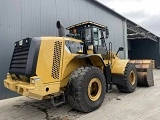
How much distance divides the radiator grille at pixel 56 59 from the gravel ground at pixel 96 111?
1.16 meters

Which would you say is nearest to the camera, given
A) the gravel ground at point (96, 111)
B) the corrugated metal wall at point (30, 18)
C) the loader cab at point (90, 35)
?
the gravel ground at point (96, 111)

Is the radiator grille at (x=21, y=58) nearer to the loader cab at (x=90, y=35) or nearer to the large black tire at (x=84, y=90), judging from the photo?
the large black tire at (x=84, y=90)

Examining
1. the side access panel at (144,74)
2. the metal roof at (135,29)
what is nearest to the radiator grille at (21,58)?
the side access panel at (144,74)

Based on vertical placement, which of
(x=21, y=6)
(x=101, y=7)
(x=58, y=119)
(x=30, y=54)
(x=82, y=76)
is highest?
(x=101, y=7)

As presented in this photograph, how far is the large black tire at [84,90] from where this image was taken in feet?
16.8

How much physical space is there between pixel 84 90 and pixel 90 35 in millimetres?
2324

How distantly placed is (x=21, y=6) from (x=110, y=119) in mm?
5746

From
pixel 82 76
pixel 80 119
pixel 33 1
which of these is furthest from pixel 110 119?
pixel 33 1

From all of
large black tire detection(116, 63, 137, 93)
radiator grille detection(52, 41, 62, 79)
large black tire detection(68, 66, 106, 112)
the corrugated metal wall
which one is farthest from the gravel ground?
the corrugated metal wall

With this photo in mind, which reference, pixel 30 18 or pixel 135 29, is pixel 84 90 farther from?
pixel 135 29

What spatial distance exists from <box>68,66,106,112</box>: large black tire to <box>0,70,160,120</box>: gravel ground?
0.74 ft

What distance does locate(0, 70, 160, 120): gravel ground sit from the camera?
505cm

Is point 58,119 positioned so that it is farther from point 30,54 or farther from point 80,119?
point 30,54

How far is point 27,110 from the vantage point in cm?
579
